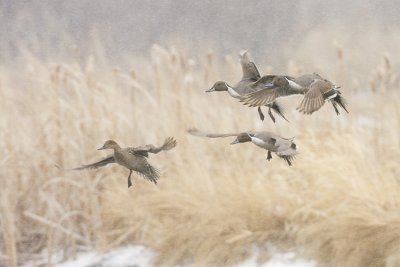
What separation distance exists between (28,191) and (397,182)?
1.94 m

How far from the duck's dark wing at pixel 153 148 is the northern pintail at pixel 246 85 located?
0.05 m

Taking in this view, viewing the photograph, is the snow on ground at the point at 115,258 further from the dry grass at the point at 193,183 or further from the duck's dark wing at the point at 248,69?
the duck's dark wing at the point at 248,69

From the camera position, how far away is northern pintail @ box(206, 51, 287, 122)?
43cm

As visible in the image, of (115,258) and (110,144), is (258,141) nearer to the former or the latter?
(110,144)

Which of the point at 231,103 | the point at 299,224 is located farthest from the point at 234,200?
the point at 231,103

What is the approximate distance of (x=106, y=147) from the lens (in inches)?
18.8

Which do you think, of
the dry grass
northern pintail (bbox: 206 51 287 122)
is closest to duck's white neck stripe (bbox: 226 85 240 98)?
northern pintail (bbox: 206 51 287 122)

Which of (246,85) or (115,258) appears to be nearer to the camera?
(246,85)

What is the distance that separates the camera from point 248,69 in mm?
471

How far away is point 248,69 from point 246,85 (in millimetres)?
29

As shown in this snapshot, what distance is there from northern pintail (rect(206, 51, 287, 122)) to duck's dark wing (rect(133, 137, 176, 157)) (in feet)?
0.17

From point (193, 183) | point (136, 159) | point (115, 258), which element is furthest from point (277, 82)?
point (115, 258)

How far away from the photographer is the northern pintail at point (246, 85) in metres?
0.43

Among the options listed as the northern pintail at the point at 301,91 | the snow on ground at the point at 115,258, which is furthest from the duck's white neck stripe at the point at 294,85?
the snow on ground at the point at 115,258
